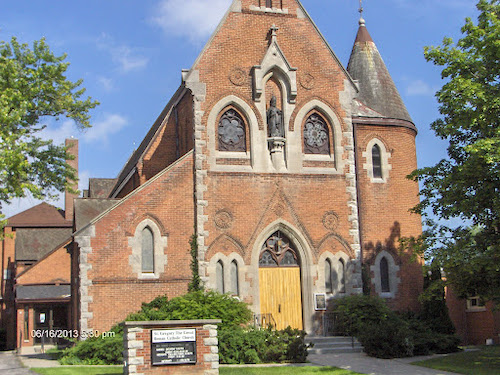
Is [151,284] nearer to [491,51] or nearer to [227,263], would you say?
[227,263]

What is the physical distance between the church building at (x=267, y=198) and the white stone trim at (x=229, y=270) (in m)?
0.04

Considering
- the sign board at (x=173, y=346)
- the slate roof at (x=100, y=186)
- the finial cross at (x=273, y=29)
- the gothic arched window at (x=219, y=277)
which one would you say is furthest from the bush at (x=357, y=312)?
the slate roof at (x=100, y=186)

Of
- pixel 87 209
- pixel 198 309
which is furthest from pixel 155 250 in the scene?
pixel 87 209

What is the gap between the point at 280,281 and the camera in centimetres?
2481

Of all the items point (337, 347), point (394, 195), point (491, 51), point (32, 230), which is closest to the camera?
point (491, 51)

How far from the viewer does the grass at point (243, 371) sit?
1720cm

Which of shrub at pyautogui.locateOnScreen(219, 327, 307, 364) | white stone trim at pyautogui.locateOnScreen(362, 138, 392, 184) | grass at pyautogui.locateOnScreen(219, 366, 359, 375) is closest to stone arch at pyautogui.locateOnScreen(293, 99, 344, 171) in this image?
white stone trim at pyautogui.locateOnScreen(362, 138, 392, 184)

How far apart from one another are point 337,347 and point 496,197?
794cm

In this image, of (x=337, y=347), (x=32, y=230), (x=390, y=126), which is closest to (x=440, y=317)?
(x=337, y=347)

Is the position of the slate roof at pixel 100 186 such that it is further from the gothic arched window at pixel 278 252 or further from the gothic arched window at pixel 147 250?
the gothic arched window at pixel 278 252

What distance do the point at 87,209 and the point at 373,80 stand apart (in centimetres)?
1328

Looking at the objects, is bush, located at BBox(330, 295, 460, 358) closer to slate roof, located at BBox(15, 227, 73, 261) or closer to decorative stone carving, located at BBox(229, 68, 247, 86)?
decorative stone carving, located at BBox(229, 68, 247, 86)

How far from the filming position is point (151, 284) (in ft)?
75.9

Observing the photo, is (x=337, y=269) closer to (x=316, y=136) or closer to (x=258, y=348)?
(x=316, y=136)
